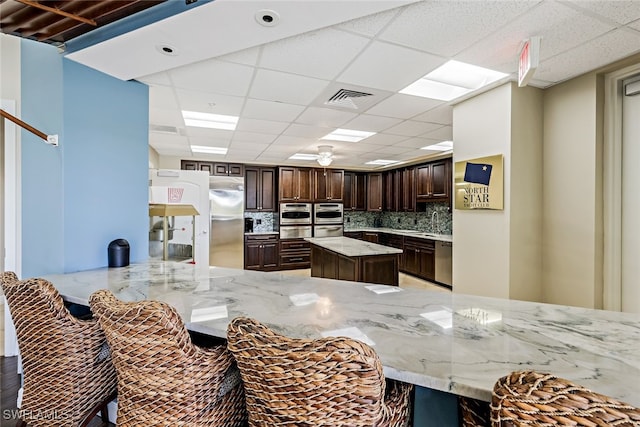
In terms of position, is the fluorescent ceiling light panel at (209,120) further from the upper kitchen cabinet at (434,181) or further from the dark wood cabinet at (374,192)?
the dark wood cabinet at (374,192)

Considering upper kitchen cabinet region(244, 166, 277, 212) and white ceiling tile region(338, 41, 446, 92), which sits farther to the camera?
upper kitchen cabinet region(244, 166, 277, 212)

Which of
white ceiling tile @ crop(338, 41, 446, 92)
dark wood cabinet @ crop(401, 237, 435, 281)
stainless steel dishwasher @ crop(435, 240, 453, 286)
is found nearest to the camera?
white ceiling tile @ crop(338, 41, 446, 92)

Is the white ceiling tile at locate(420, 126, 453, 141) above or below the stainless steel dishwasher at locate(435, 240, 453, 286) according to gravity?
above

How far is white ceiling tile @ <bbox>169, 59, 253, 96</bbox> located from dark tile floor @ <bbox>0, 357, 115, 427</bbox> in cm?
246

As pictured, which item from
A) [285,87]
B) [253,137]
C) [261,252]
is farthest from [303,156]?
→ [285,87]

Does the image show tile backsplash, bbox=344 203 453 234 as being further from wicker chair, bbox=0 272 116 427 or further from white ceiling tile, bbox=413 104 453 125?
wicker chair, bbox=0 272 116 427

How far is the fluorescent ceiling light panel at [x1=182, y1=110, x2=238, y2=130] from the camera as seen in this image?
11.2 ft

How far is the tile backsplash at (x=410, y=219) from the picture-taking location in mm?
5969

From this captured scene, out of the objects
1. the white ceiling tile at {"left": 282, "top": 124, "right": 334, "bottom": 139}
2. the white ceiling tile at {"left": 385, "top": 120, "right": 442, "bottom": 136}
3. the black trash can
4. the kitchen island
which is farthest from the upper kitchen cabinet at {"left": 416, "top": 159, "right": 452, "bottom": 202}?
the black trash can

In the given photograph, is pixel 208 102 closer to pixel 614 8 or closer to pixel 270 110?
pixel 270 110

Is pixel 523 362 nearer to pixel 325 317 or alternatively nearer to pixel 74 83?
pixel 325 317

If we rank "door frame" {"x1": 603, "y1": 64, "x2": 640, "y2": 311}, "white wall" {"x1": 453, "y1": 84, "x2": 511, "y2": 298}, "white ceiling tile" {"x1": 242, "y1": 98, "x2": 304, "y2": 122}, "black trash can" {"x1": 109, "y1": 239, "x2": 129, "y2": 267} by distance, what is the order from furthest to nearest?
"white ceiling tile" {"x1": 242, "y1": 98, "x2": 304, "y2": 122}
"white wall" {"x1": 453, "y1": 84, "x2": 511, "y2": 298}
"door frame" {"x1": 603, "y1": 64, "x2": 640, "y2": 311}
"black trash can" {"x1": 109, "y1": 239, "x2": 129, "y2": 267}

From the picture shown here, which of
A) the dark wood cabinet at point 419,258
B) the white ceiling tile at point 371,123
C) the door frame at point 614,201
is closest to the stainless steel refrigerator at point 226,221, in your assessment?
the white ceiling tile at point 371,123

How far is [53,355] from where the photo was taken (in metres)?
1.29
